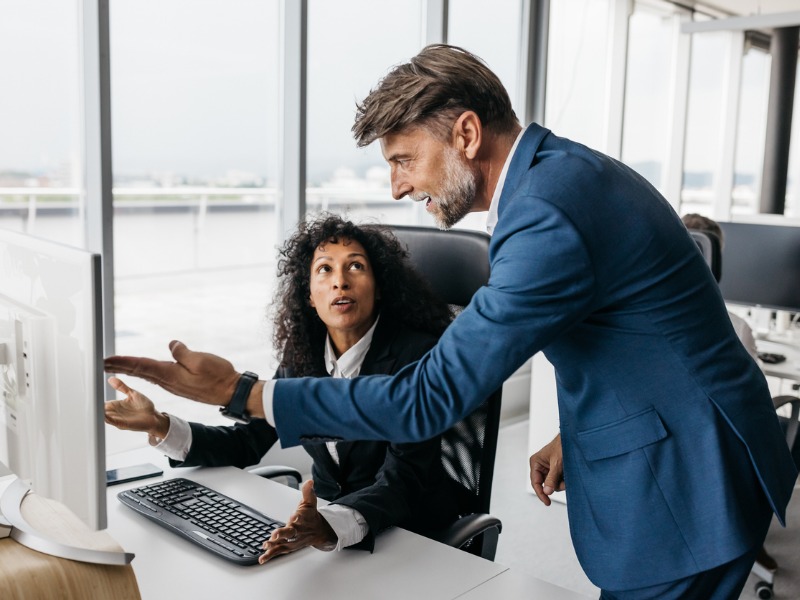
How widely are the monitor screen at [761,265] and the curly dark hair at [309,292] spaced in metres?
2.29

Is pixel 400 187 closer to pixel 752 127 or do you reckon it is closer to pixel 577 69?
pixel 577 69

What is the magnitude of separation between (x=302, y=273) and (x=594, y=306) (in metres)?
1.02

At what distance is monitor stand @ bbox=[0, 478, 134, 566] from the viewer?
1.07 meters

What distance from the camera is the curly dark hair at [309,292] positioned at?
1879mm

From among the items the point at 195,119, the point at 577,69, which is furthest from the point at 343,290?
the point at 577,69

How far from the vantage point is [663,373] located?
1.19 meters

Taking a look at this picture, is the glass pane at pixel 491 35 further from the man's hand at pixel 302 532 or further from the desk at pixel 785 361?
the man's hand at pixel 302 532

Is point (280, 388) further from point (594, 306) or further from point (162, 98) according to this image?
point (162, 98)

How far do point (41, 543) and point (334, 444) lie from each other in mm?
816

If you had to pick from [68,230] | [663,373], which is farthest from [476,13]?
[663,373]

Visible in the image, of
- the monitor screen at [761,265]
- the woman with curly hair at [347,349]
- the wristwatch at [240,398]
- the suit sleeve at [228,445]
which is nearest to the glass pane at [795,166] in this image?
the monitor screen at [761,265]

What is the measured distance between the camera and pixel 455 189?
51.6 inches

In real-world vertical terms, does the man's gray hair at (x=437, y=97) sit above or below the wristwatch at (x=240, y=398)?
above

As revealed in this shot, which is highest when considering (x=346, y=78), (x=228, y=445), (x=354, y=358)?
(x=346, y=78)
